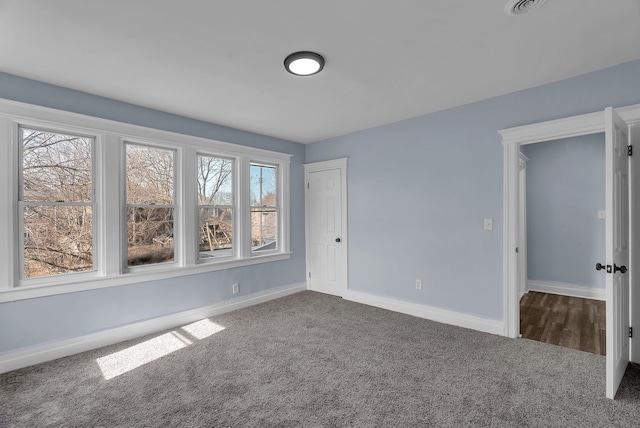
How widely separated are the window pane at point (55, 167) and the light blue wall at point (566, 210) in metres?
5.74

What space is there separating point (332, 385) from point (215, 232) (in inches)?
101

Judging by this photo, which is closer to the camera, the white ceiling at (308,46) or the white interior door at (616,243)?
the white ceiling at (308,46)

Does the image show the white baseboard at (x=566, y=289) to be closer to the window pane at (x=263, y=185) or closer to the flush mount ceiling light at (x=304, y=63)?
the window pane at (x=263, y=185)

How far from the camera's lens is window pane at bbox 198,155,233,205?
3963 mm

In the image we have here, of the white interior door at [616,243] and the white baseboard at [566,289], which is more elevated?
the white interior door at [616,243]

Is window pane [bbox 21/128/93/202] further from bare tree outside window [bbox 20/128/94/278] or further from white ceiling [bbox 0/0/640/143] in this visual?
white ceiling [bbox 0/0/640/143]

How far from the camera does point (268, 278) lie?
4594 millimetres

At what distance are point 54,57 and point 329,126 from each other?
9.39ft

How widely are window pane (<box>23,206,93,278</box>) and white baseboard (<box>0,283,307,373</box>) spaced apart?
0.66 meters

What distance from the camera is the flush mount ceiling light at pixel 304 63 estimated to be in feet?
7.54

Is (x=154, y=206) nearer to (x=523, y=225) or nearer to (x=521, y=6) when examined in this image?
(x=521, y=6)

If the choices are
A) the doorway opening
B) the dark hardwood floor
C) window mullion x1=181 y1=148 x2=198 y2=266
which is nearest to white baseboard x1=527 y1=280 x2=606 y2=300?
the doorway opening

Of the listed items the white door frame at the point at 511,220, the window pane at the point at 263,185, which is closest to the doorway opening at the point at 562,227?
the white door frame at the point at 511,220

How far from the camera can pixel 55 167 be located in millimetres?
2877
